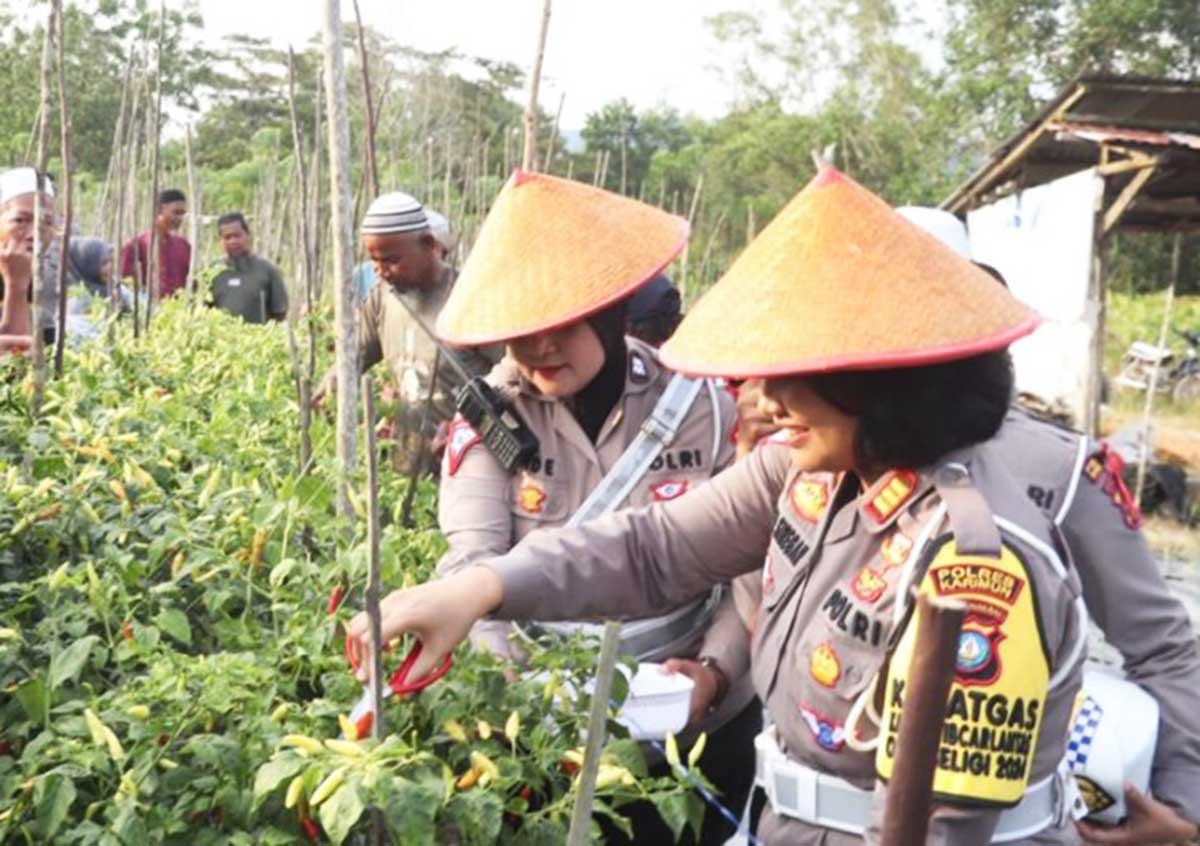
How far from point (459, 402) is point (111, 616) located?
556mm

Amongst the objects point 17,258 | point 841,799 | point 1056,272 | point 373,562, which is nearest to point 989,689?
point 841,799

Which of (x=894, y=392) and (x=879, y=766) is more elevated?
(x=894, y=392)

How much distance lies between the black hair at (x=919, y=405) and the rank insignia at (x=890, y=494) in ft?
0.06

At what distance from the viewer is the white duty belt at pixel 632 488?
1.95 m

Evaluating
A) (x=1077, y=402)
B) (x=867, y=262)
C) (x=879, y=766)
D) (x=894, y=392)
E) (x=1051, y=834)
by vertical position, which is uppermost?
(x=867, y=262)

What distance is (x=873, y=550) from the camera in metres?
1.31

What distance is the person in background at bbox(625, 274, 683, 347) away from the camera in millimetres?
3197

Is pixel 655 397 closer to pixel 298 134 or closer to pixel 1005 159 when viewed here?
pixel 298 134

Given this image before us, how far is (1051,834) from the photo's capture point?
1.33 m

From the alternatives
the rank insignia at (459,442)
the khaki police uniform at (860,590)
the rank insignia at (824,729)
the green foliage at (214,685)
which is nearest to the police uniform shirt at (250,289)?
the green foliage at (214,685)

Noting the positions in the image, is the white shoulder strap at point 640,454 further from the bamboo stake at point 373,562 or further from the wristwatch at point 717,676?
the bamboo stake at point 373,562

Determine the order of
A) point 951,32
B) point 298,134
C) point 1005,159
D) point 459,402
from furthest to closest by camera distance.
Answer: point 951,32 → point 1005,159 → point 298,134 → point 459,402

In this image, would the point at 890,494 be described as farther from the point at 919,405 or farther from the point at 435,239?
the point at 435,239

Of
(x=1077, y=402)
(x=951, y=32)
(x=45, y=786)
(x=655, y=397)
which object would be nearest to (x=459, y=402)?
(x=655, y=397)
